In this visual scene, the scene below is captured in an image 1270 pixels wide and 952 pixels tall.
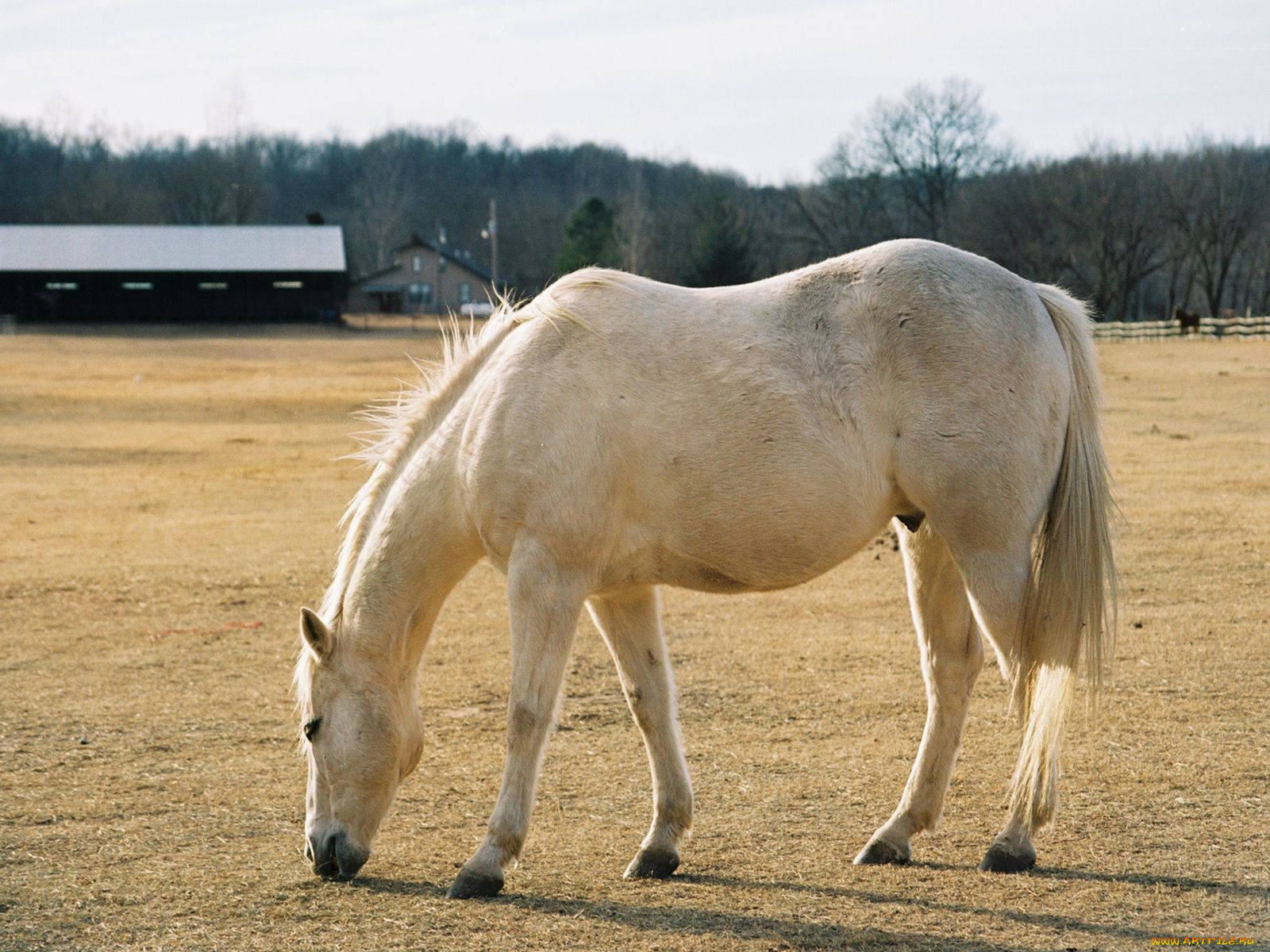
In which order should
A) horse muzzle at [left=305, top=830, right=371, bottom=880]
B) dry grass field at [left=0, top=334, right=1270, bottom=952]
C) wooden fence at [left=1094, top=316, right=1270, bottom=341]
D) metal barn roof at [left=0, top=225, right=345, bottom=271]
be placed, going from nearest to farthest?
1. dry grass field at [left=0, top=334, right=1270, bottom=952]
2. horse muzzle at [left=305, top=830, right=371, bottom=880]
3. wooden fence at [left=1094, top=316, right=1270, bottom=341]
4. metal barn roof at [left=0, top=225, right=345, bottom=271]

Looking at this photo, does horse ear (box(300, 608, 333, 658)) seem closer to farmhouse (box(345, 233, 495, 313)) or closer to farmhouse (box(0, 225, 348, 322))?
farmhouse (box(0, 225, 348, 322))

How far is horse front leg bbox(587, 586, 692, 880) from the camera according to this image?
4.74 m

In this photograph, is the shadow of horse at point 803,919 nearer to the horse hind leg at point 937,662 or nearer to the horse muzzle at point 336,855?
the horse muzzle at point 336,855

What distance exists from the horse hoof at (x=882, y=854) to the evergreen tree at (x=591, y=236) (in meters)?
49.6

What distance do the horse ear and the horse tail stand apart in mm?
2533

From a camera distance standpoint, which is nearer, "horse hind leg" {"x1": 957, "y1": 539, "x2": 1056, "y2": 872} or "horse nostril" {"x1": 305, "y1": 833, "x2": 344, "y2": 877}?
"horse hind leg" {"x1": 957, "y1": 539, "x2": 1056, "y2": 872}

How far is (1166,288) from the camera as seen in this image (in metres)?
72.2

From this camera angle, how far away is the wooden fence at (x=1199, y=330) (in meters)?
41.3

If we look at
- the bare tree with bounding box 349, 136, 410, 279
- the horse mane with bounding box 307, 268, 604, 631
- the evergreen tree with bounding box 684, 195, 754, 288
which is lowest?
the horse mane with bounding box 307, 268, 604, 631

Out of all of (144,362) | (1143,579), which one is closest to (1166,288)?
(144,362)

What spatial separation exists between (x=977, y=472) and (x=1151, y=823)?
5.26 feet

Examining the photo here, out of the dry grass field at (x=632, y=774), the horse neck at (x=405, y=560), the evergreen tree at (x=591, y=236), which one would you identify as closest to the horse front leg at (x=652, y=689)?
the dry grass field at (x=632, y=774)

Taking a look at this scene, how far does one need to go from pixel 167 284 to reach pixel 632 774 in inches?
2300

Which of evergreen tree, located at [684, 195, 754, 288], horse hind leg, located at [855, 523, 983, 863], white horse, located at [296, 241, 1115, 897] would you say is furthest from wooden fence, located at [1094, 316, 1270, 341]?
white horse, located at [296, 241, 1115, 897]
